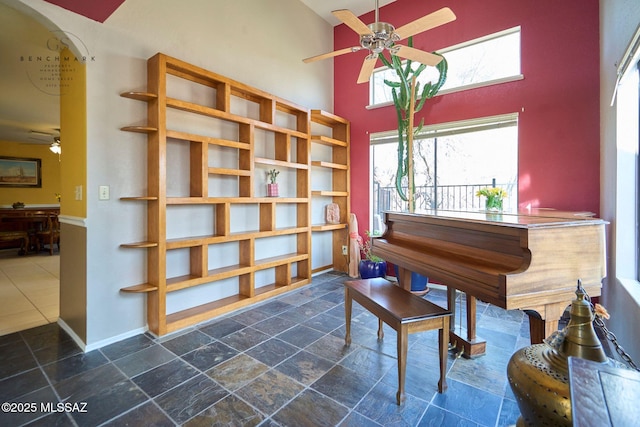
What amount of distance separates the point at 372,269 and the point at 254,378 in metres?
2.33

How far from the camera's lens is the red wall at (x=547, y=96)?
287cm

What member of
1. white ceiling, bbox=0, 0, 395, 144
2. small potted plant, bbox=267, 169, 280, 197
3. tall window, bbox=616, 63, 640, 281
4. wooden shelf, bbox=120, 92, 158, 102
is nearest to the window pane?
tall window, bbox=616, 63, 640, 281

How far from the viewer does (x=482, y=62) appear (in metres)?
3.57

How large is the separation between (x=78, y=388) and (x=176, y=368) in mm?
529

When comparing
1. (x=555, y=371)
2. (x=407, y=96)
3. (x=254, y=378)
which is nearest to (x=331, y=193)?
(x=407, y=96)

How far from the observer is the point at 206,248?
2803mm

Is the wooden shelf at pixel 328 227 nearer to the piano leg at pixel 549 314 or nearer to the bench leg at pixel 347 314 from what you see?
the bench leg at pixel 347 314

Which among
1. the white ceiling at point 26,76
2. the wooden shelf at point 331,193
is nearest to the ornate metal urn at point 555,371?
the wooden shelf at point 331,193

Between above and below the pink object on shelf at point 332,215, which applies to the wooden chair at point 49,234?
below

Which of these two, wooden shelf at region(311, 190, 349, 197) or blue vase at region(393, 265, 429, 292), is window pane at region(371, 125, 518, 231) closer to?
wooden shelf at region(311, 190, 349, 197)

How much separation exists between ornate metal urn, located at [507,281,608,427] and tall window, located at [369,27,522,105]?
3.19 m

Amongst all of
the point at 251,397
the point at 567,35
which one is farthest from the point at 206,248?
the point at 567,35

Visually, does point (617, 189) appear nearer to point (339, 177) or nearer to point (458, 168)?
point (458, 168)

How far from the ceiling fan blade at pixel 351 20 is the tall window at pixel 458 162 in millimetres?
1742
